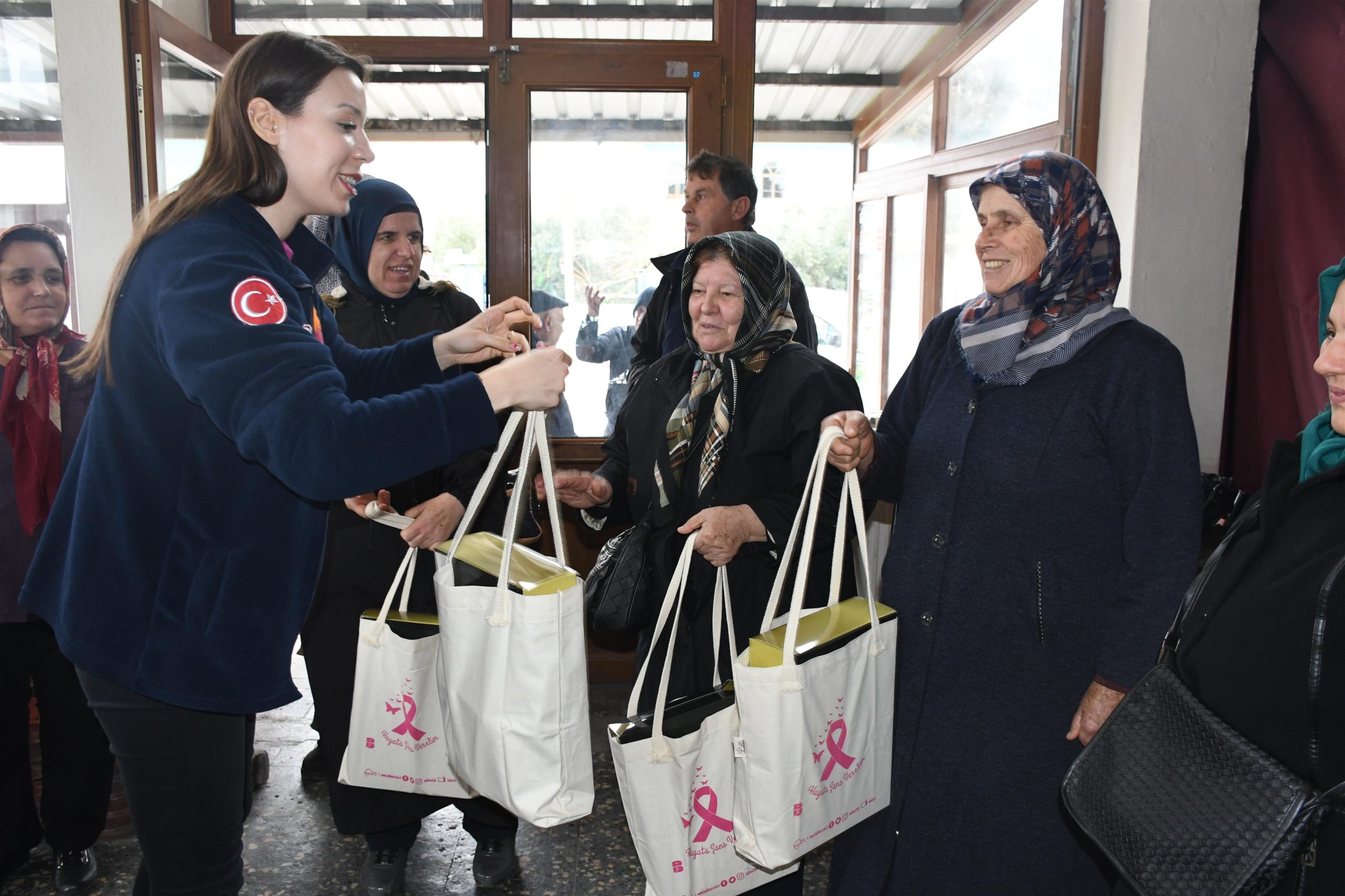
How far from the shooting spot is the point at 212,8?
3557 millimetres

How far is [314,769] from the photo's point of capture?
2943 millimetres

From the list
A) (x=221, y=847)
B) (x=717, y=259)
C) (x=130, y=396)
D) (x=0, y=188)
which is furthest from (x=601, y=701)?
(x=0, y=188)

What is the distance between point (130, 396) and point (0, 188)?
9.38 feet

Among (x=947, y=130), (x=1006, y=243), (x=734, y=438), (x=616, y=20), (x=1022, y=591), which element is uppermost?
(x=616, y=20)

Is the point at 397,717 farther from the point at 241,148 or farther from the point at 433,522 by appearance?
the point at 241,148

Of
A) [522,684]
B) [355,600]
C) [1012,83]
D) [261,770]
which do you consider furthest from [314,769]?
[1012,83]

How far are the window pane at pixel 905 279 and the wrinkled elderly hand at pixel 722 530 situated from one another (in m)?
3.24

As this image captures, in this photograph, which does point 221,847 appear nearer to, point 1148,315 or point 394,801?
point 394,801

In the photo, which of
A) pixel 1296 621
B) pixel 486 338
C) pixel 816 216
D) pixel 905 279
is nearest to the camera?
pixel 1296 621

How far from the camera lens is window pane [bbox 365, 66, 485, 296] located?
3654 millimetres

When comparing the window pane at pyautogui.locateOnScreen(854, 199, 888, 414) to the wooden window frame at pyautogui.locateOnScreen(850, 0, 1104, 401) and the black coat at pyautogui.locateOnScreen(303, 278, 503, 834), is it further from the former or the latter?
the black coat at pyautogui.locateOnScreen(303, 278, 503, 834)

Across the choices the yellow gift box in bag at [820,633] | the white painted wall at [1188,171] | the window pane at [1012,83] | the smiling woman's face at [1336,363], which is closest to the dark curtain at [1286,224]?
the white painted wall at [1188,171]

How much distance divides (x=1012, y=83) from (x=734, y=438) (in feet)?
8.23

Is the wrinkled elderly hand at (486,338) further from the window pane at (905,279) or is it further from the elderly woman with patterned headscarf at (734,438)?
the window pane at (905,279)
